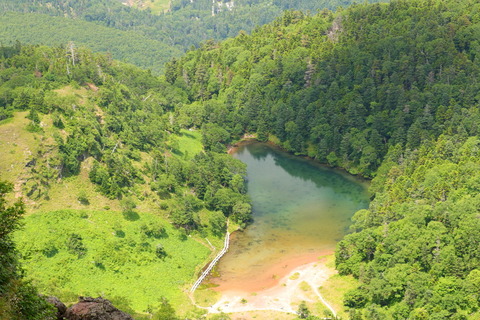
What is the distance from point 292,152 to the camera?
6688 inches

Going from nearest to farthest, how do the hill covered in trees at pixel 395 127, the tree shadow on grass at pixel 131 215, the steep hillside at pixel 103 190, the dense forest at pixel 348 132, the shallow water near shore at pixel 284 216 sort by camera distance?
the hill covered in trees at pixel 395 127 < the steep hillside at pixel 103 190 < the dense forest at pixel 348 132 < the shallow water near shore at pixel 284 216 < the tree shadow on grass at pixel 131 215

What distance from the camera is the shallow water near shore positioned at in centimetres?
10481

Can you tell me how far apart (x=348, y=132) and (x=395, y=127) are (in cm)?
1455

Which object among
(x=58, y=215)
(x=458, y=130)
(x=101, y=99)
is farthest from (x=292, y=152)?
(x=58, y=215)

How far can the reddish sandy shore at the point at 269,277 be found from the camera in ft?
322

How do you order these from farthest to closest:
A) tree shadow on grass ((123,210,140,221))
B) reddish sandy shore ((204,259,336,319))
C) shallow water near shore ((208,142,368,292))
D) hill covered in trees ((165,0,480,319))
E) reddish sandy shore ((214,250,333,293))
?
tree shadow on grass ((123,210,140,221)), shallow water near shore ((208,142,368,292)), reddish sandy shore ((214,250,333,293)), reddish sandy shore ((204,259,336,319)), hill covered in trees ((165,0,480,319))

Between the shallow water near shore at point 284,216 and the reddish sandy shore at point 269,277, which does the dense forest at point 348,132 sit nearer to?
the shallow water near shore at point 284,216

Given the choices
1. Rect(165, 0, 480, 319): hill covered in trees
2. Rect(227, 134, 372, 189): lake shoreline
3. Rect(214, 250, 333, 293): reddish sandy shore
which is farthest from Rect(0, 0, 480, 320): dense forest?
Rect(214, 250, 333, 293): reddish sandy shore

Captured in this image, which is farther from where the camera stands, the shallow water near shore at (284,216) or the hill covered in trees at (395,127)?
the shallow water near shore at (284,216)

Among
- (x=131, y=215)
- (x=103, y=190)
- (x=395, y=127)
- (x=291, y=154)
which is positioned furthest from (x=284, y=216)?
(x=395, y=127)


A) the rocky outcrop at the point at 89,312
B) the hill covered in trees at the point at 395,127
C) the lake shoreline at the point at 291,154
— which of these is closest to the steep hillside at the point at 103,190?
the lake shoreline at the point at 291,154

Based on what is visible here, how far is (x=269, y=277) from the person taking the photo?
10175cm

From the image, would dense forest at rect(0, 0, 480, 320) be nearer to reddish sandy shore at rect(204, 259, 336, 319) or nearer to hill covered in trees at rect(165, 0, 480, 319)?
hill covered in trees at rect(165, 0, 480, 319)

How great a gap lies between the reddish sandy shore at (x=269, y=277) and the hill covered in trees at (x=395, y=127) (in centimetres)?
969
